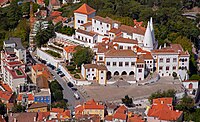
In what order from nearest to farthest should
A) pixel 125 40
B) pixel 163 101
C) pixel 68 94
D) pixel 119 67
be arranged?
pixel 163 101 < pixel 68 94 < pixel 119 67 < pixel 125 40

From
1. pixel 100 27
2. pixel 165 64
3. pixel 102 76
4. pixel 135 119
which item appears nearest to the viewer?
pixel 135 119

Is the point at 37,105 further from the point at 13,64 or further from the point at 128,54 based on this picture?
the point at 128,54

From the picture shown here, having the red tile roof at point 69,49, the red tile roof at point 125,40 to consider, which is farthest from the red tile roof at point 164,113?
the red tile roof at point 69,49

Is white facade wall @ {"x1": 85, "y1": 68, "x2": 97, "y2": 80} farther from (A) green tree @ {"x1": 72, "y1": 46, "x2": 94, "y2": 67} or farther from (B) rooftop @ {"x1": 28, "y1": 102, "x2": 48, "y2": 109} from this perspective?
(B) rooftop @ {"x1": 28, "y1": 102, "x2": 48, "y2": 109}

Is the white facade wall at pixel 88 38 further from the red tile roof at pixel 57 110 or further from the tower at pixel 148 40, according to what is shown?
the red tile roof at pixel 57 110

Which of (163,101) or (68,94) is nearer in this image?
(163,101)

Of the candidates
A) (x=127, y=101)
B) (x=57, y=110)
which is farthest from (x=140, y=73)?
(x=57, y=110)
